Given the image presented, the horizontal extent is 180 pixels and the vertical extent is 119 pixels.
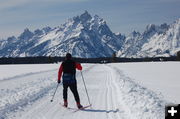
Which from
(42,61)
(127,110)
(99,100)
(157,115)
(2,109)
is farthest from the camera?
(42,61)

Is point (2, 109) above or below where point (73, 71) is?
below

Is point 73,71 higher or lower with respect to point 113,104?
higher

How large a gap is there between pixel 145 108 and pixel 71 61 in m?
4.09

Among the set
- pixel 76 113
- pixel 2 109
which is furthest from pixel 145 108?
pixel 2 109

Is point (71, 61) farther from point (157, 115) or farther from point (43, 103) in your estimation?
point (157, 115)

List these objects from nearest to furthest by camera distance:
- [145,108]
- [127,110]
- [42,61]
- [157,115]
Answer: [157,115] < [145,108] < [127,110] < [42,61]

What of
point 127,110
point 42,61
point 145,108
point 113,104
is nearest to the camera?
point 145,108

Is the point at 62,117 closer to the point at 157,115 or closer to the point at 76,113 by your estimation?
the point at 76,113

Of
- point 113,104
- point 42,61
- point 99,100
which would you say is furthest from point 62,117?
point 42,61

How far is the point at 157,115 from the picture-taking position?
1023 centimetres

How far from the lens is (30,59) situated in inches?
7210

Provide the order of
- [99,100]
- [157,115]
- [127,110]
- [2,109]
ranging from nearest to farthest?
[157,115], [127,110], [2,109], [99,100]

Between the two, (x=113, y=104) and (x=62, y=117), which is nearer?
(x=62, y=117)

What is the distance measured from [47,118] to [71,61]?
3.19 meters
